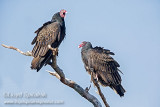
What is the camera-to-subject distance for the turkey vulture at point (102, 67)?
624cm

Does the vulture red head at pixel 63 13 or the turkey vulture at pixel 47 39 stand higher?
the vulture red head at pixel 63 13

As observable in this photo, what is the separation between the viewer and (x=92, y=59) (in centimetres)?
654

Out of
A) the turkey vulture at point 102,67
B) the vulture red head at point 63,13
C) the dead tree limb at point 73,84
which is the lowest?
the dead tree limb at point 73,84

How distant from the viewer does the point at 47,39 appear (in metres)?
5.39

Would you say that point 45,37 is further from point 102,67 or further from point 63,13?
point 102,67

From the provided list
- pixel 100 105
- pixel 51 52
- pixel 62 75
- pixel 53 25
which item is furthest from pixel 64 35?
pixel 100 105

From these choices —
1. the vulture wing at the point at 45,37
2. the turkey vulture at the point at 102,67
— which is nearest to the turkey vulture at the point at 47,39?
the vulture wing at the point at 45,37

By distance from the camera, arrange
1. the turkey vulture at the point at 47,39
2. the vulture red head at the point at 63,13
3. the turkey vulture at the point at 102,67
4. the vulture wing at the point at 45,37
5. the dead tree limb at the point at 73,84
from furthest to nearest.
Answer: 1. the turkey vulture at the point at 102,67
2. the vulture red head at the point at 63,13
3. the vulture wing at the point at 45,37
4. the turkey vulture at the point at 47,39
5. the dead tree limb at the point at 73,84

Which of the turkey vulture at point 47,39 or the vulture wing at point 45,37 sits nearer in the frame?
the turkey vulture at point 47,39

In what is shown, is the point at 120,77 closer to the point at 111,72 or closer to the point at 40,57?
the point at 111,72

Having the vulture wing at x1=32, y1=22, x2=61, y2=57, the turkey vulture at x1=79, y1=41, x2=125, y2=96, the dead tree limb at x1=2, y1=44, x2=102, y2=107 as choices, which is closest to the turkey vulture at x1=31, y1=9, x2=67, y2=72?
the vulture wing at x1=32, y1=22, x2=61, y2=57

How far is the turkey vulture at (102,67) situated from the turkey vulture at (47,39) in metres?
1.16

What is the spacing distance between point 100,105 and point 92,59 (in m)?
1.67

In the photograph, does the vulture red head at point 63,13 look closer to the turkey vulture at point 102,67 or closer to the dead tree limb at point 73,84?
the turkey vulture at point 102,67
